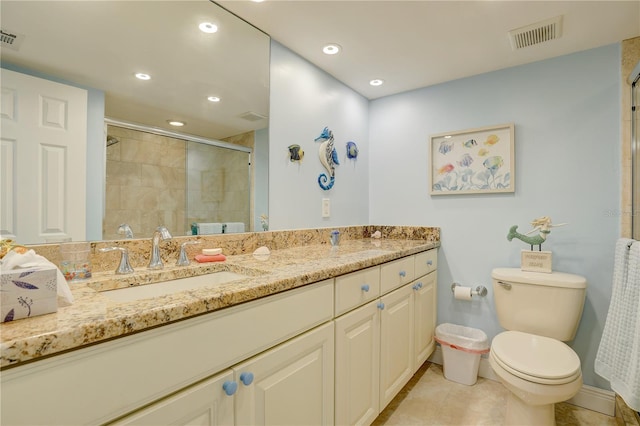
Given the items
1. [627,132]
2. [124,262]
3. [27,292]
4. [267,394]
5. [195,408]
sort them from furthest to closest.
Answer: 1. [627,132]
2. [124,262]
3. [267,394]
4. [195,408]
5. [27,292]

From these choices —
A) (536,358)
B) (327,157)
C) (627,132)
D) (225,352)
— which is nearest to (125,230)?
(225,352)

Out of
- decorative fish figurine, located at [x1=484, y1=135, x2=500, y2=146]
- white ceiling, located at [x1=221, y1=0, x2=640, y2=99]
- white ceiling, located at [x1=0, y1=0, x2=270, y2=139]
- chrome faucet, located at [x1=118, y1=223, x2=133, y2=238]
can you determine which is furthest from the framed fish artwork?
chrome faucet, located at [x1=118, y1=223, x2=133, y2=238]

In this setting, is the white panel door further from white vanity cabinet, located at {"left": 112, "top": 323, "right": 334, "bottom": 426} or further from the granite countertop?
white vanity cabinet, located at {"left": 112, "top": 323, "right": 334, "bottom": 426}

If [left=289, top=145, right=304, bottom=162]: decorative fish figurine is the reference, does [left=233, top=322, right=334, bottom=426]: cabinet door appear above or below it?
below

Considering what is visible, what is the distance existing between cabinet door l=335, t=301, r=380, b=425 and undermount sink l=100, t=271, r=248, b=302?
1.69ft

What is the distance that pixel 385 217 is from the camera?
265cm

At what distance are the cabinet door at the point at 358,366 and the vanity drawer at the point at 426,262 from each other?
23.4 inches

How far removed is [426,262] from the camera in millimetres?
2111

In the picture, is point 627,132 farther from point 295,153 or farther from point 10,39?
point 10,39

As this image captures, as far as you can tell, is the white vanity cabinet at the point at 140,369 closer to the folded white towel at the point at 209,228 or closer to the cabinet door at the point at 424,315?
the folded white towel at the point at 209,228

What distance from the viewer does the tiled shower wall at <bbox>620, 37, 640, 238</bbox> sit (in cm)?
174

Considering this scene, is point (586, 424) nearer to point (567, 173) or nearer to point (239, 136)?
point (567, 173)

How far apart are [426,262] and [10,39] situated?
2.23 metres

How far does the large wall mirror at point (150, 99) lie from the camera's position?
1.04m
